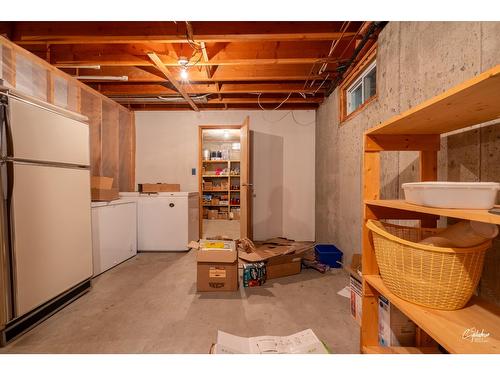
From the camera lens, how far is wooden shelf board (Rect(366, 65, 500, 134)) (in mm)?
617

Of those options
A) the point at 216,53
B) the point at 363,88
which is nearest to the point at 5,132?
the point at 216,53

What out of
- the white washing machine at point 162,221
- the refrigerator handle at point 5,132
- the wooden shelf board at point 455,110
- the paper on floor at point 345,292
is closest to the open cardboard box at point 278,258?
the paper on floor at point 345,292

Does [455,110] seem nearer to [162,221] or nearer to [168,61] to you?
[168,61]

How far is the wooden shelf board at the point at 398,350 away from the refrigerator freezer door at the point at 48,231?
2.10 meters

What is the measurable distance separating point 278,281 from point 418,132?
183cm

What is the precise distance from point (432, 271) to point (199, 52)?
8.58ft

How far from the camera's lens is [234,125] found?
4.04m

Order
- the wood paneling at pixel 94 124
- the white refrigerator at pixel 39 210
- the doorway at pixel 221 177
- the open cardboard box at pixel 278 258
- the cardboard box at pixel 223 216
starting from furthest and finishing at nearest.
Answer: the cardboard box at pixel 223 216 < the doorway at pixel 221 177 < the wood paneling at pixel 94 124 < the open cardboard box at pixel 278 258 < the white refrigerator at pixel 39 210

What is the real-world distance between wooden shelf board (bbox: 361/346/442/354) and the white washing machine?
2.66 m

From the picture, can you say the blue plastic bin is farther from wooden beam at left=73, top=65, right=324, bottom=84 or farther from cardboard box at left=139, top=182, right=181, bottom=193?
cardboard box at left=139, top=182, right=181, bottom=193

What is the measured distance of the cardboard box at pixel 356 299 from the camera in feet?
5.26

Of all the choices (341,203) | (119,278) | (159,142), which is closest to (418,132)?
(341,203)

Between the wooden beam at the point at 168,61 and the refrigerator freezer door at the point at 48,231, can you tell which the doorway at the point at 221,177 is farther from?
the refrigerator freezer door at the point at 48,231

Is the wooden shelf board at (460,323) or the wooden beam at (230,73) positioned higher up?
the wooden beam at (230,73)
